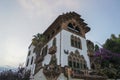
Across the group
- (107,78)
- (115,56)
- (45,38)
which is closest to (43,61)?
(45,38)

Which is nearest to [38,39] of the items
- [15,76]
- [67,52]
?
[15,76]

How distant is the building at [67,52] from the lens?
2002cm

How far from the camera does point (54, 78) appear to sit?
63.5 ft

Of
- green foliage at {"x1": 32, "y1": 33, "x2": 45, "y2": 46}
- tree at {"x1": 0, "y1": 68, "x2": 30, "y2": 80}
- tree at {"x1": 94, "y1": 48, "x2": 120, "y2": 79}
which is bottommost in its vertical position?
tree at {"x1": 0, "y1": 68, "x2": 30, "y2": 80}

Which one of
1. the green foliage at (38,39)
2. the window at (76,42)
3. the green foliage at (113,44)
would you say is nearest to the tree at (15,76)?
the green foliage at (38,39)

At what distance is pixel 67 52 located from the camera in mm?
23625

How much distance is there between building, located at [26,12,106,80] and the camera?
20016 mm

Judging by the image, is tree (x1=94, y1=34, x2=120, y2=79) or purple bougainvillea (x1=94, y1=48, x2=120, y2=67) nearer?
tree (x1=94, y1=34, x2=120, y2=79)

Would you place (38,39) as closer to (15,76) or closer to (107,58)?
(15,76)

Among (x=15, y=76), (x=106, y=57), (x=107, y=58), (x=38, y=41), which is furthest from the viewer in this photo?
(x=38, y=41)

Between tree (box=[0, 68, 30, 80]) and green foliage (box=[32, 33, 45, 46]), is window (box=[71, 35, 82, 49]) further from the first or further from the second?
tree (box=[0, 68, 30, 80])

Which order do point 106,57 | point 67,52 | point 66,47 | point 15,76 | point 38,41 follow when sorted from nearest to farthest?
point 67,52 < point 66,47 < point 106,57 < point 15,76 < point 38,41

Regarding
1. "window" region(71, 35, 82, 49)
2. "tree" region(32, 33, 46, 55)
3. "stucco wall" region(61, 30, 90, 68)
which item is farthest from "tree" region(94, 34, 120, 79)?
"tree" region(32, 33, 46, 55)

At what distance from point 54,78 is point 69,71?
2611 mm
